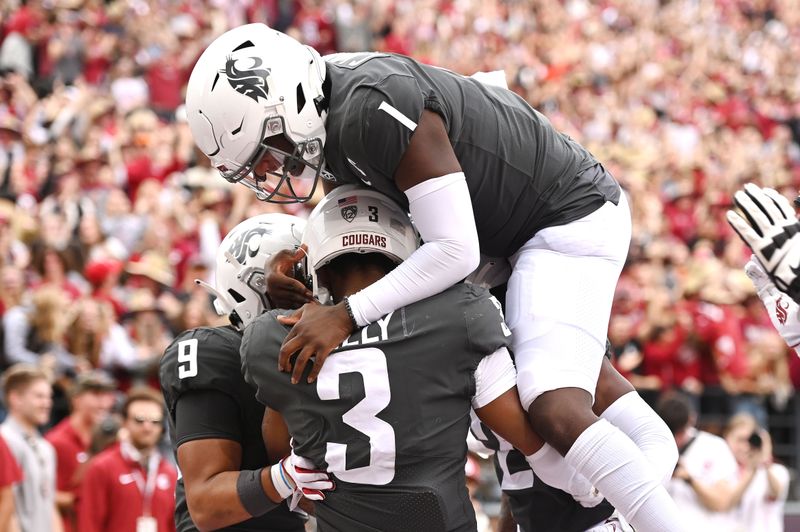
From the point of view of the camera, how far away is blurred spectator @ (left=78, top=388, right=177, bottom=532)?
6.57 metres

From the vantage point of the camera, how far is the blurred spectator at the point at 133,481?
6.57 metres

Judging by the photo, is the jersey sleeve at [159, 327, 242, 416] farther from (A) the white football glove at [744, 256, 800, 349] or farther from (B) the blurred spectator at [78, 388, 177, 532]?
(B) the blurred spectator at [78, 388, 177, 532]

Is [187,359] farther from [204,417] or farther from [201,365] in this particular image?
[204,417]

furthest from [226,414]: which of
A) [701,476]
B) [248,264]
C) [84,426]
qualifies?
[701,476]

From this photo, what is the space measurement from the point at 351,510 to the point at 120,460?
334cm

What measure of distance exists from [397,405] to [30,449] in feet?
13.1

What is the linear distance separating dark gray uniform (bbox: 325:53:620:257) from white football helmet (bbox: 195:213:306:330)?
0.48 meters

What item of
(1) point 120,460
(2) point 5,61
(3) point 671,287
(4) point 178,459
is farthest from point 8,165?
(4) point 178,459

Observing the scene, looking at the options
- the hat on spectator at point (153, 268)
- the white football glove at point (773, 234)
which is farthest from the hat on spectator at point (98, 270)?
the white football glove at point (773, 234)

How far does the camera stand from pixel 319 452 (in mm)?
3547

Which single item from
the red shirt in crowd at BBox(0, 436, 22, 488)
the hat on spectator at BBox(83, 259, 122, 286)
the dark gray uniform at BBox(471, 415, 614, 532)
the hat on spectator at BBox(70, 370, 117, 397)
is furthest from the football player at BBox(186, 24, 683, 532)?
the hat on spectator at BBox(83, 259, 122, 286)

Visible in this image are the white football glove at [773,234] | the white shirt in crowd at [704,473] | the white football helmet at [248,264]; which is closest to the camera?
the white football glove at [773,234]

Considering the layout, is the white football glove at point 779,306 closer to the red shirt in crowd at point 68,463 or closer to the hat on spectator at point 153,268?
the red shirt in crowd at point 68,463

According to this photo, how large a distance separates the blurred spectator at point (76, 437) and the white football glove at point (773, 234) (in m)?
4.55
